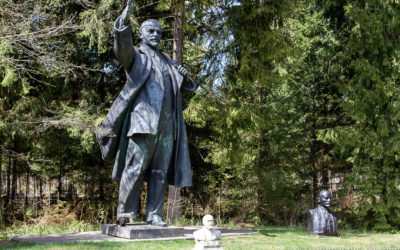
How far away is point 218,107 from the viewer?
1186 centimetres

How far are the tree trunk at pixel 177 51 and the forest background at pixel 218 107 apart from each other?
7cm

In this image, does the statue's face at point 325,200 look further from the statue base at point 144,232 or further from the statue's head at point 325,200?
the statue base at point 144,232

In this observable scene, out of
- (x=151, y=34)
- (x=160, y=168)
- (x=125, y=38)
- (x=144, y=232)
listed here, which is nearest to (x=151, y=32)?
(x=151, y=34)

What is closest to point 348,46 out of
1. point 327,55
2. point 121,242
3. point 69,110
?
point 327,55

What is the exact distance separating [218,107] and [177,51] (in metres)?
1.80

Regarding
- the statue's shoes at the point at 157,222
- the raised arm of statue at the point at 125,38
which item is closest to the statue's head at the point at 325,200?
the statue's shoes at the point at 157,222

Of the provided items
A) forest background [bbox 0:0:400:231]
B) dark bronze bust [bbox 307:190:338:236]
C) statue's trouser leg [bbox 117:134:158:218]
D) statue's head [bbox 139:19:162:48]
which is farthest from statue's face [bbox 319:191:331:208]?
statue's head [bbox 139:19:162:48]

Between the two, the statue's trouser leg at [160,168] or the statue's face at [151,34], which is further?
the statue's face at [151,34]

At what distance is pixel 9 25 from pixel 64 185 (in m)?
7.36

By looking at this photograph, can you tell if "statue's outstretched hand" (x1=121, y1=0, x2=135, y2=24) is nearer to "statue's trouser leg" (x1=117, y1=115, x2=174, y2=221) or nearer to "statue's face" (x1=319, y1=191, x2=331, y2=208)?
"statue's trouser leg" (x1=117, y1=115, x2=174, y2=221)

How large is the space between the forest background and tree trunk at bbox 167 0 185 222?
72mm

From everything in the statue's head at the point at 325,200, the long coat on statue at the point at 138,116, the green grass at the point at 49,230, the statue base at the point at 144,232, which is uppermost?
the long coat on statue at the point at 138,116

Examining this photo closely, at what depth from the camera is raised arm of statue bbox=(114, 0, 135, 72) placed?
5.05 meters

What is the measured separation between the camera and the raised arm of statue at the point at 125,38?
199 inches
